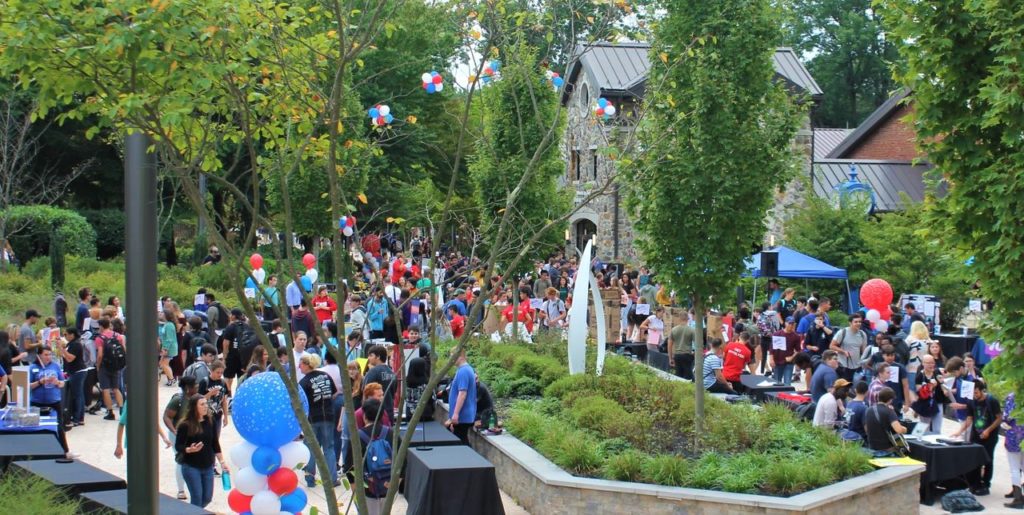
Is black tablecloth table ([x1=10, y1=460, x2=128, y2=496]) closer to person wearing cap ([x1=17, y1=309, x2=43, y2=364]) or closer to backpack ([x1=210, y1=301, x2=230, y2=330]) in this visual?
person wearing cap ([x1=17, y1=309, x2=43, y2=364])

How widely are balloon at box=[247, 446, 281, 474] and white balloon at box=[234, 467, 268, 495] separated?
6 centimetres

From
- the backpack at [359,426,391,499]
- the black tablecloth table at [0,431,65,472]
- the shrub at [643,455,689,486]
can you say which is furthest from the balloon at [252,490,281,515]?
the shrub at [643,455,689,486]

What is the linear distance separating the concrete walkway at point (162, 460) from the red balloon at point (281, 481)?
1.31m

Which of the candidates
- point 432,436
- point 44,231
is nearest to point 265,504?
point 432,436

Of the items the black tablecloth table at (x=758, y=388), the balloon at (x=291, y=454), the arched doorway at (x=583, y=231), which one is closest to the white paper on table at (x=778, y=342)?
the black tablecloth table at (x=758, y=388)

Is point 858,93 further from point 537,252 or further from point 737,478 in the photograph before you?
point 737,478

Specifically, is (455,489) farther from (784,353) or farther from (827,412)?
(784,353)

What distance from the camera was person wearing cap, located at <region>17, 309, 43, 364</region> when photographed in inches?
574

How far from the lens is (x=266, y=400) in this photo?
930 cm

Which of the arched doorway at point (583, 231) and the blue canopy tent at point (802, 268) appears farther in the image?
the arched doorway at point (583, 231)

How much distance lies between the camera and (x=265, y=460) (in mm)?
9312

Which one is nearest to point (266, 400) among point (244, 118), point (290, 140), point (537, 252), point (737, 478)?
point (290, 140)

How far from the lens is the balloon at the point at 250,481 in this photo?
935cm

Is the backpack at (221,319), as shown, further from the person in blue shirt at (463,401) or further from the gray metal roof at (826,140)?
the gray metal roof at (826,140)
